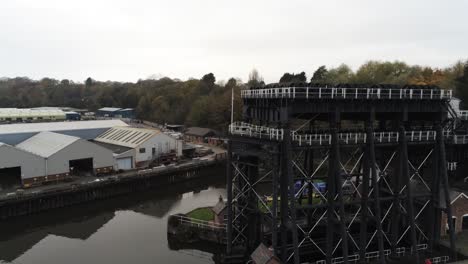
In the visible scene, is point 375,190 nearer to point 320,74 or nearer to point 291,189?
point 291,189

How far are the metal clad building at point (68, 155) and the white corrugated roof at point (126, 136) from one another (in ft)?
19.8

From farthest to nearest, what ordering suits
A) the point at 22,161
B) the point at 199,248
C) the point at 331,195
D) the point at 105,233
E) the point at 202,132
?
the point at 202,132 → the point at 22,161 → the point at 105,233 → the point at 199,248 → the point at 331,195

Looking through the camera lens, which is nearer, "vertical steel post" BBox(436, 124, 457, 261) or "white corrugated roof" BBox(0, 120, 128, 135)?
"vertical steel post" BBox(436, 124, 457, 261)

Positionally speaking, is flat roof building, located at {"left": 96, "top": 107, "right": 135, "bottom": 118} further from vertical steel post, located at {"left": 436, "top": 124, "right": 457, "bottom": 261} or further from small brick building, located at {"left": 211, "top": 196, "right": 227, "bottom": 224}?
vertical steel post, located at {"left": 436, "top": 124, "right": 457, "bottom": 261}

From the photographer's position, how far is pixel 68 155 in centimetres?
4569

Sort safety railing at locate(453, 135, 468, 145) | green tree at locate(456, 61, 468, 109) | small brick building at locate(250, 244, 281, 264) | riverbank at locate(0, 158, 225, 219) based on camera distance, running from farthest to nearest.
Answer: green tree at locate(456, 61, 468, 109) → riverbank at locate(0, 158, 225, 219) → safety railing at locate(453, 135, 468, 145) → small brick building at locate(250, 244, 281, 264)

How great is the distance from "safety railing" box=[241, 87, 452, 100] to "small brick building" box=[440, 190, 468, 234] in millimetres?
7121

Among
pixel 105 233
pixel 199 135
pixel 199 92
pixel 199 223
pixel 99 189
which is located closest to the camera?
pixel 199 223

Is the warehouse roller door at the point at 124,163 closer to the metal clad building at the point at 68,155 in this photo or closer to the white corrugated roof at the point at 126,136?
the metal clad building at the point at 68,155

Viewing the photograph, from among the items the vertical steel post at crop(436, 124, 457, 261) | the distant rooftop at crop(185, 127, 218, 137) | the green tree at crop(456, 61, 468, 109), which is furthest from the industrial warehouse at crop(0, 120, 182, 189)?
the green tree at crop(456, 61, 468, 109)

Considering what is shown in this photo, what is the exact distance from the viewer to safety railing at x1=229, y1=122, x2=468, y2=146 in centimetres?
2227

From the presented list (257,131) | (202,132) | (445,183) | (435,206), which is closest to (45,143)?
(202,132)

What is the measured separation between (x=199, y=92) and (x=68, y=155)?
61.3 meters

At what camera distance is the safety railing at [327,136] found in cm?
2227
